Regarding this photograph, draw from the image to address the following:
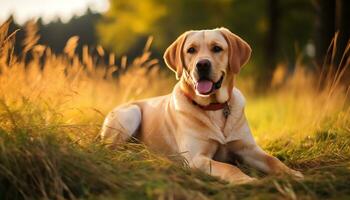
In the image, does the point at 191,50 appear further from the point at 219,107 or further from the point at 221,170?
the point at 221,170

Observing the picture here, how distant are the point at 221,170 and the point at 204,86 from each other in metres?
0.86

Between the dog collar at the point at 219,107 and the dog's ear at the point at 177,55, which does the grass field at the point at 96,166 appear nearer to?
the dog collar at the point at 219,107

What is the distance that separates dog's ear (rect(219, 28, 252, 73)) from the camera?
16.7 ft

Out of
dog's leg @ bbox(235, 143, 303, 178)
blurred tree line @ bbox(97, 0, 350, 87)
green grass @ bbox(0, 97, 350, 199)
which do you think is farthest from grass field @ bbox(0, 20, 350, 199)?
blurred tree line @ bbox(97, 0, 350, 87)

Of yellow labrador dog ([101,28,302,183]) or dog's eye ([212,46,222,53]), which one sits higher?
dog's eye ([212,46,222,53])

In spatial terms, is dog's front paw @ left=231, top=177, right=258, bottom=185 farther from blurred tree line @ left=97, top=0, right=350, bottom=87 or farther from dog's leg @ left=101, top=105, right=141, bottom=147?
blurred tree line @ left=97, top=0, right=350, bottom=87

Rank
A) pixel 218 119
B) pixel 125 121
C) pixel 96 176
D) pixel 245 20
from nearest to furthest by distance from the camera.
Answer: pixel 96 176 < pixel 218 119 < pixel 125 121 < pixel 245 20

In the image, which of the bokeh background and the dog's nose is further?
the dog's nose

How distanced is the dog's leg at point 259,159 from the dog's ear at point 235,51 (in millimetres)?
706

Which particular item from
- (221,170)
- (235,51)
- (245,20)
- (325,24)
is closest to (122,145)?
(221,170)

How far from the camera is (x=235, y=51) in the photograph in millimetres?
5133

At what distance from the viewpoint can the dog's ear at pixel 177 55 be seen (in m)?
5.27

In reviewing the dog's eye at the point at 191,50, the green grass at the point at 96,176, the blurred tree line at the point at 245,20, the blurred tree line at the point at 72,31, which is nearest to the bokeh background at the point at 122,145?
the green grass at the point at 96,176

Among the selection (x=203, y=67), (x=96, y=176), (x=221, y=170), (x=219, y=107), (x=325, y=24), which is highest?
(x=325, y=24)
